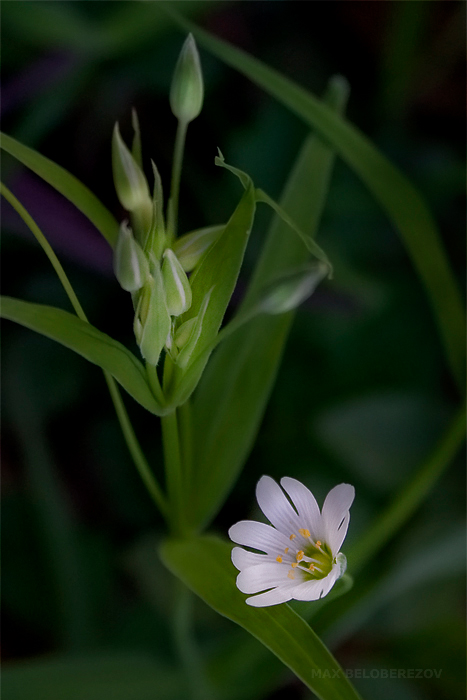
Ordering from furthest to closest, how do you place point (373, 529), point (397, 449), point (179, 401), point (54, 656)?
point (397, 449) < point (54, 656) < point (373, 529) < point (179, 401)

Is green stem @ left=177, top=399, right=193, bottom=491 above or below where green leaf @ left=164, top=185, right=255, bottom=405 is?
below

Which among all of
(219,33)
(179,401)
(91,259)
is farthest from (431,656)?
(219,33)

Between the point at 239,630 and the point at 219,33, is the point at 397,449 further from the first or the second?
the point at 219,33

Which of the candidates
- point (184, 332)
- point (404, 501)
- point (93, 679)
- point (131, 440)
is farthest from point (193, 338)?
point (93, 679)

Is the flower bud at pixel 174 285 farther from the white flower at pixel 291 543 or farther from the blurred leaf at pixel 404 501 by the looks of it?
the blurred leaf at pixel 404 501

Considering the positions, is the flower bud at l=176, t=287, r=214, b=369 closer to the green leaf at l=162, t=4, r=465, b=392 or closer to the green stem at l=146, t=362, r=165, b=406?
the green stem at l=146, t=362, r=165, b=406

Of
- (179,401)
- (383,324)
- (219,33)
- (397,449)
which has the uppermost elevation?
(219,33)

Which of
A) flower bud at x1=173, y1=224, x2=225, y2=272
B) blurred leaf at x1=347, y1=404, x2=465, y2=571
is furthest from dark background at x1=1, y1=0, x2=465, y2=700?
flower bud at x1=173, y1=224, x2=225, y2=272
